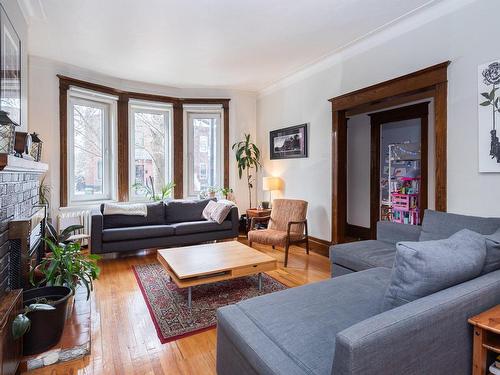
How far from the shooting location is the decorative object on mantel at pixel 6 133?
1.81m

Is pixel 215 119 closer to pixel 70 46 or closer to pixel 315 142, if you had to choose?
pixel 315 142

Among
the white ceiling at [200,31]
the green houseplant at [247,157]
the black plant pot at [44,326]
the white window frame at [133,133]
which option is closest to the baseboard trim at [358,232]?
the green houseplant at [247,157]

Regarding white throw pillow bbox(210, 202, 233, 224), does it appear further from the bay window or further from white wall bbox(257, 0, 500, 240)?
the bay window

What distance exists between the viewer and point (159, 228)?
415 centimetres

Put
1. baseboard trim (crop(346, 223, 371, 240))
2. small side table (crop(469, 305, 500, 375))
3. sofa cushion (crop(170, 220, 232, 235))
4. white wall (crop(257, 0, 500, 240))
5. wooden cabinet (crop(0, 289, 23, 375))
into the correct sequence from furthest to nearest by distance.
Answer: baseboard trim (crop(346, 223, 371, 240)) → sofa cushion (crop(170, 220, 232, 235)) → white wall (crop(257, 0, 500, 240)) → wooden cabinet (crop(0, 289, 23, 375)) → small side table (crop(469, 305, 500, 375))

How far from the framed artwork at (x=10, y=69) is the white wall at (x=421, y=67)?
11.4 ft

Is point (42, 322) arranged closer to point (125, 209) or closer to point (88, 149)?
point (125, 209)

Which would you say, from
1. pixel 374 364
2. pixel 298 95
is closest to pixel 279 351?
pixel 374 364

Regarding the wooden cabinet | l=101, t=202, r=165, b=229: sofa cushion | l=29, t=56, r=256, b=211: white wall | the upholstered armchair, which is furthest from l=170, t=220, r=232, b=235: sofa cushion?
the wooden cabinet

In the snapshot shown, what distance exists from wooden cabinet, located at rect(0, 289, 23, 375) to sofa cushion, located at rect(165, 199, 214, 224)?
9.37 feet

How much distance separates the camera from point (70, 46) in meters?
3.70

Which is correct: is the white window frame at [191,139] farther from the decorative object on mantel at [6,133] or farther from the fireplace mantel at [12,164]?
the decorative object on mantel at [6,133]

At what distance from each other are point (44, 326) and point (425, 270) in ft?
7.34

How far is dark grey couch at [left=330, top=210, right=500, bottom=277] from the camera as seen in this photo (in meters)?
2.26
